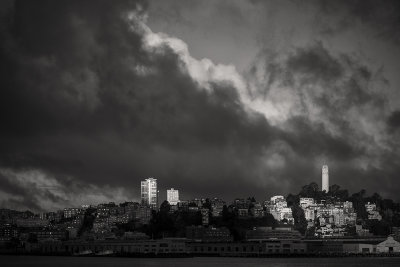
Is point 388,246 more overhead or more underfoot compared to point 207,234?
more underfoot

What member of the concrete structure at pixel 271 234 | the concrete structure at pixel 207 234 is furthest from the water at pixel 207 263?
the concrete structure at pixel 207 234

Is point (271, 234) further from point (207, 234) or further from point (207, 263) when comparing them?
point (207, 263)

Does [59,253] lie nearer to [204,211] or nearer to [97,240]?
[97,240]

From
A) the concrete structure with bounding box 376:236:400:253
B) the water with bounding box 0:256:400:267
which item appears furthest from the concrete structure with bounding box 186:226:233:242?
the water with bounding box 0:256:400:267

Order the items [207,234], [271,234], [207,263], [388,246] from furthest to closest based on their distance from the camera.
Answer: [207,234] < [271,234] < [388,246] < [207,263]

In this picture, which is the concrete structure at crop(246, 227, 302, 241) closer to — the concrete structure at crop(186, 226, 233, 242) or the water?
the concrete structure at crop(186, 226, 233, 242)

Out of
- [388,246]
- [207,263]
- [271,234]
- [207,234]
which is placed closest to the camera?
[207,263]

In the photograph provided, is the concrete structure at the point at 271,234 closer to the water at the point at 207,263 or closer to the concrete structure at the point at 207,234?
the concrete structure at the point at 207,234

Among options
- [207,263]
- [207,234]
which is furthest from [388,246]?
[207,263]

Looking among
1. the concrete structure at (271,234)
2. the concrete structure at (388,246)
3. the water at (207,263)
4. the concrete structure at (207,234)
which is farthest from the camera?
the concrete structure at (207,234)

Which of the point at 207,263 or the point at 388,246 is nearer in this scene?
the point at 207,263

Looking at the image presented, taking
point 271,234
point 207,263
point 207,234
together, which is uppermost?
point 207,234

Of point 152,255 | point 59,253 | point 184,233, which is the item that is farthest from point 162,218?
point 152,255
